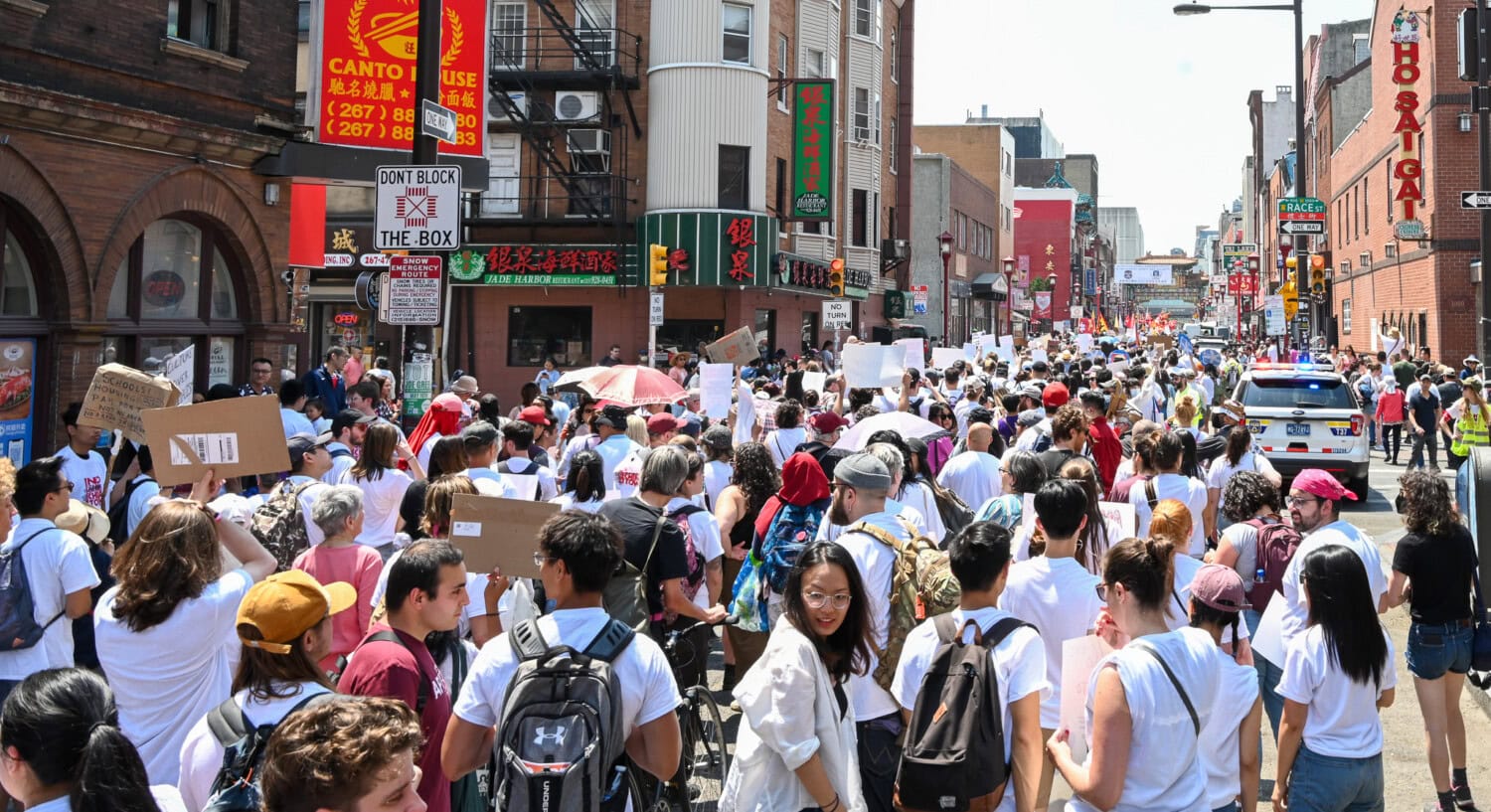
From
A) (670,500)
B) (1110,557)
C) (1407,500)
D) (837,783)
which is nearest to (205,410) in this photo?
(670,500)

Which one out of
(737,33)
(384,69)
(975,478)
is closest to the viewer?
(975,478)

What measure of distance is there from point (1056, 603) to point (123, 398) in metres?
5.36

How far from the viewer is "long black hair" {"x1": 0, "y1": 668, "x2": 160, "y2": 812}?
118 inches

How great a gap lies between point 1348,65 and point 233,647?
67820 millimetres

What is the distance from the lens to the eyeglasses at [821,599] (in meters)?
4.21

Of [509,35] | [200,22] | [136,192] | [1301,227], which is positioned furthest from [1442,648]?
[509,35]

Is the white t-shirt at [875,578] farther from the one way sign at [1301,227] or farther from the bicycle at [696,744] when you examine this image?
the one way sign at [1301,227]

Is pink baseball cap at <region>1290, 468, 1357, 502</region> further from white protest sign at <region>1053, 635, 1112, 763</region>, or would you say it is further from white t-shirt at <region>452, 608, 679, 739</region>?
white t-shirt at <region>452, 608, 679, 739</region>

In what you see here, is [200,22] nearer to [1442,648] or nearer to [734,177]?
[1442,648]

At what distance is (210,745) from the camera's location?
3.67 m

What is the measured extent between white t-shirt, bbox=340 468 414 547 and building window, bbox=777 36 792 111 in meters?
28.3

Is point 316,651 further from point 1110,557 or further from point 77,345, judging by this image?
point 77,345

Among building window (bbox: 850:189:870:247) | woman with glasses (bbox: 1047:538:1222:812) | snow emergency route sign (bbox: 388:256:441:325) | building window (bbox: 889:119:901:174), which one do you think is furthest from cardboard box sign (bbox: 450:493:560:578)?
building window (bbox: 889:119:901:174)

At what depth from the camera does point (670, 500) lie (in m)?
7.07
